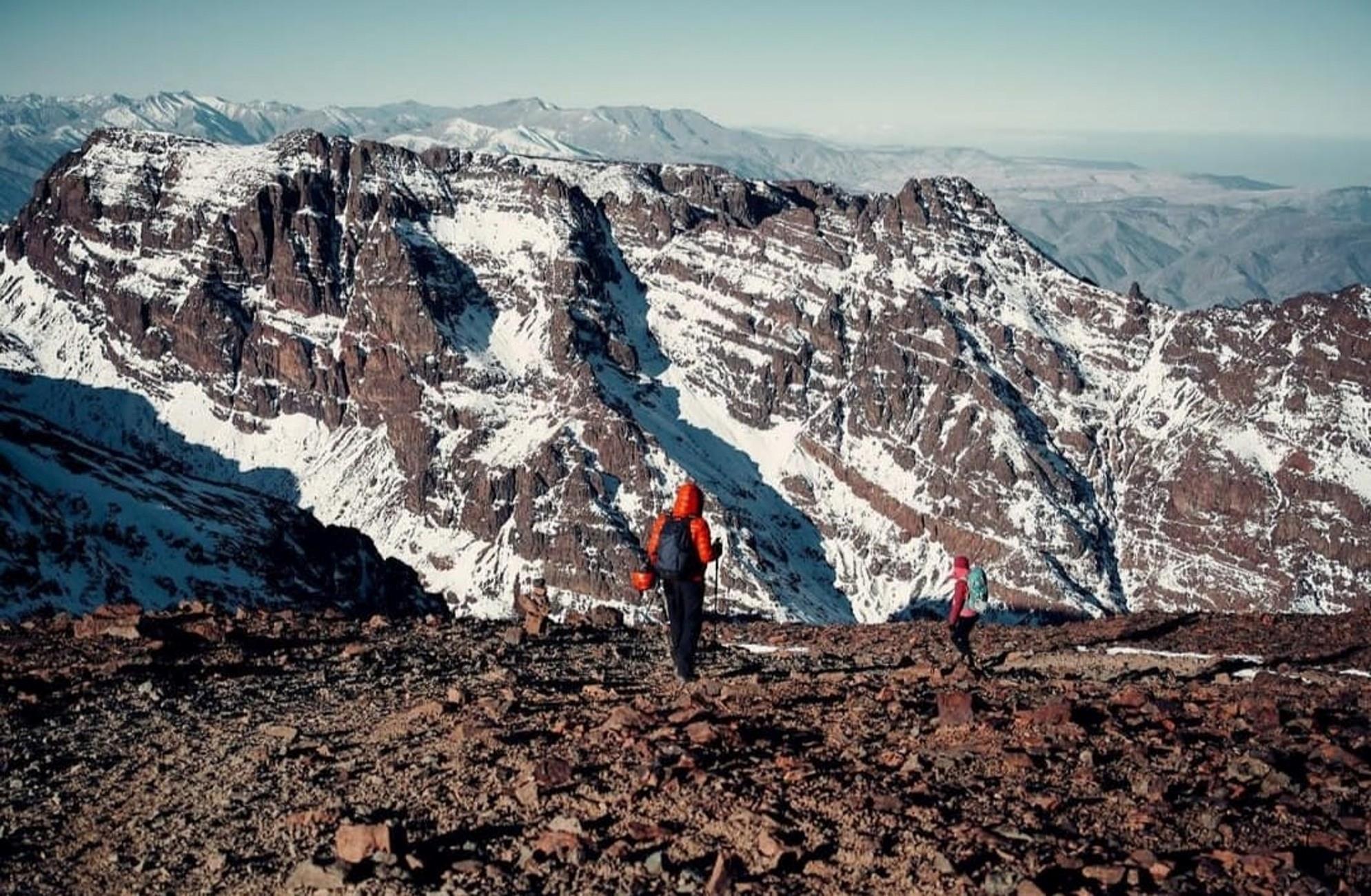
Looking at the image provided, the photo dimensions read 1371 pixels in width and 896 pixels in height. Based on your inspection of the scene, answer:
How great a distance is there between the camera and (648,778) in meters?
14.0

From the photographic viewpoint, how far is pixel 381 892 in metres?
11.5

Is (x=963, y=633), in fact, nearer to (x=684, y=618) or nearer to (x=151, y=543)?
(x=684, y=618)

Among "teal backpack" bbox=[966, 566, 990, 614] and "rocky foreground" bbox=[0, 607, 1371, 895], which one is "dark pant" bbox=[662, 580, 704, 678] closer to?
"rocky foreground" bbox=[0, 607, 1371, 895]

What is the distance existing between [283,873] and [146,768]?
449cm

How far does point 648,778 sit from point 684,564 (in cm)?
676

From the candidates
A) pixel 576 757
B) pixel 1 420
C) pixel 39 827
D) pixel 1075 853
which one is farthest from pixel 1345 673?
pixel 1 420

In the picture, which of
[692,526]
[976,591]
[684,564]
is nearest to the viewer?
[684,564]

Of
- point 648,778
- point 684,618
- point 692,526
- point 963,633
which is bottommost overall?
point 963,633

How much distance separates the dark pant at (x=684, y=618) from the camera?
20.6 m

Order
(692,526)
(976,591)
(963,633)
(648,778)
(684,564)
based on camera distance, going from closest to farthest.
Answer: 1. (648,778)
2. (684,564)
3. (692,526)
4. (963,633)
5. (976,591)

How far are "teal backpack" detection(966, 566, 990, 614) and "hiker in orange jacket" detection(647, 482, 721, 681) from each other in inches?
374

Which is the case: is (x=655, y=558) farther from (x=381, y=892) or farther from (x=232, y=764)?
(x=381, y=892)

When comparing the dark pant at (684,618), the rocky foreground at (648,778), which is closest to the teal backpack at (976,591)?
the rocky foreground at (648,778)

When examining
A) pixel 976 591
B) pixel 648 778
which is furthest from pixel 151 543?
pixel 648 778
